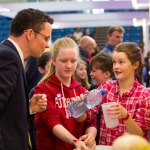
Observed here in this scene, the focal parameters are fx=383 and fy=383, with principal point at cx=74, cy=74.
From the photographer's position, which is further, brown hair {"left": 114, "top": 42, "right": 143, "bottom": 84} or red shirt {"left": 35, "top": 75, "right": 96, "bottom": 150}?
brown hair {"left": 114, "top": 42, "right": 143, "bottom": 84}

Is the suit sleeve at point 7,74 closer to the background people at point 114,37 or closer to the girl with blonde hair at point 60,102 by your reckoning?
the girl with blonde hair at point 60,102

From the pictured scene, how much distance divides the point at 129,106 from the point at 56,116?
50 centimetres

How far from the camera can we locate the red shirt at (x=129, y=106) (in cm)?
256

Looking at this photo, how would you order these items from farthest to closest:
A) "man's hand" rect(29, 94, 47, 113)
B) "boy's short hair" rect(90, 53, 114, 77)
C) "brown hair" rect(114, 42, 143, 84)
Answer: "boy's short hair" rect(90, 53, 114, 77) < "brown hair" rect(114, 42, 143, 84) < "man's hand" rect(29, 94, 47, 113)

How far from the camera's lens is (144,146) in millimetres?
1168

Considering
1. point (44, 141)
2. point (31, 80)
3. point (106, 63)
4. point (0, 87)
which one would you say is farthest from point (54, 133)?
point (31, 80)

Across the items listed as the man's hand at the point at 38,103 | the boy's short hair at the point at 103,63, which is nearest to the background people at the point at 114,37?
the boy's short hair at the point at 103,63

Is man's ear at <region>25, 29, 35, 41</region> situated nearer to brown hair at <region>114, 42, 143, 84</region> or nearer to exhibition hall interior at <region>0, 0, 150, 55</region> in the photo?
brown hair at <region>114, 42, 143, 84</region>

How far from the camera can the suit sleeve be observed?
2000 millimetres

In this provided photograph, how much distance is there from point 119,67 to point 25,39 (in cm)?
75

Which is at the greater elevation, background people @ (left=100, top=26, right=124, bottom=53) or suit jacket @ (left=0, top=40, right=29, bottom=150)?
background people @ (left=100, top=26, right=124, bottom=53)

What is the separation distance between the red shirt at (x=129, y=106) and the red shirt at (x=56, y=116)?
0.43ft

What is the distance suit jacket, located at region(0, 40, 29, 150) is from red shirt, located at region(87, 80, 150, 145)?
2.22 ft

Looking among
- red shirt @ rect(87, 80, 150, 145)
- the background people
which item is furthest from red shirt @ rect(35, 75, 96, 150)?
the background people
